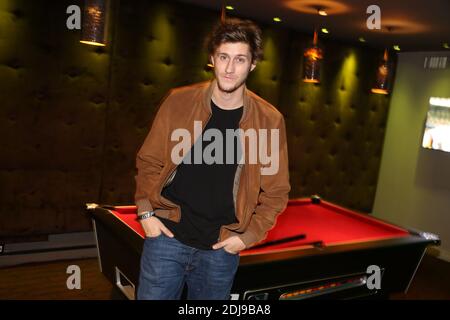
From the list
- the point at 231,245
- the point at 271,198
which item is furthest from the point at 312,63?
the point at 231,245

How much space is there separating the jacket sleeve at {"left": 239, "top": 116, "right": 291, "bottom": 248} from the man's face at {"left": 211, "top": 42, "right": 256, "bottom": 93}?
0.27 metres

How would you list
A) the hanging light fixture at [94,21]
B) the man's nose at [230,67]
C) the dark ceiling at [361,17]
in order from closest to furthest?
1. the man's nose at [230,67]
2. the hanging light fixture at [94,21]
3. the dark ceiling at [361,17]

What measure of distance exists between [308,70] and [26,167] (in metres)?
2.64

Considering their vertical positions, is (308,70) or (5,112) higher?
(308,70)

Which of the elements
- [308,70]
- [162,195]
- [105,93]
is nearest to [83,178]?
[105,93]

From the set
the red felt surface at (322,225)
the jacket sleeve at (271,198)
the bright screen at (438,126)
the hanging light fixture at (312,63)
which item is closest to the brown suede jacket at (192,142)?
the jacket sleeve at (271,198)

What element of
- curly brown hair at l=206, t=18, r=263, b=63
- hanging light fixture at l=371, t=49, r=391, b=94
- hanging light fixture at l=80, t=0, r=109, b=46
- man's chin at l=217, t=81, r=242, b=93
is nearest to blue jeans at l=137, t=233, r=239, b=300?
man's chin at l=217, t=81, r=242, b=93

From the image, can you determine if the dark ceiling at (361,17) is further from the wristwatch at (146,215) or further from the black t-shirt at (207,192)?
the wristwatch at (146,215)

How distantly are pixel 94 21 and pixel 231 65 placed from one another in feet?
5.13

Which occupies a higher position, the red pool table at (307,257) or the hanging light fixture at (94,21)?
the hanging light fixture at (94,21)

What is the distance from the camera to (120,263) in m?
2.49

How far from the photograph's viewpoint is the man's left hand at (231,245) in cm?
164

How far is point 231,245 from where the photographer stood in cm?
166
